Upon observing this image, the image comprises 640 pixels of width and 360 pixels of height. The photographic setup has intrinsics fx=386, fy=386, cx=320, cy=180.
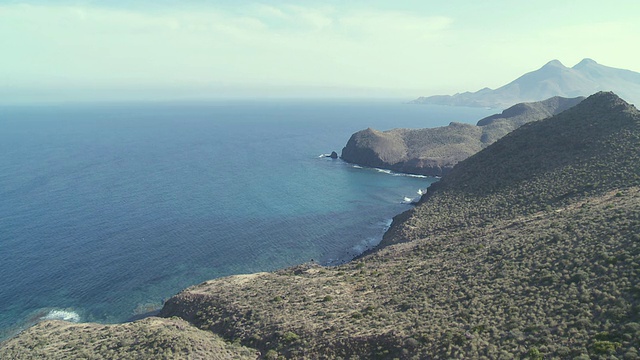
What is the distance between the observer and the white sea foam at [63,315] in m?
56.4

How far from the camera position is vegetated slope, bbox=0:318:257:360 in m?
34.8

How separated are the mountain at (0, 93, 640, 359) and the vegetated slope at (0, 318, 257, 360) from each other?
0.60 feet

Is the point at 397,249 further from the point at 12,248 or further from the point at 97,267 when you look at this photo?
the point at 12,248

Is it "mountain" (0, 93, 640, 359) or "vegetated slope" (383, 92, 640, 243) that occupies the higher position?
"vegetated slope" (383, 92, 640, 243)

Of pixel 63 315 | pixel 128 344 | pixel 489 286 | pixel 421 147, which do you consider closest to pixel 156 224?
pixel 63 315

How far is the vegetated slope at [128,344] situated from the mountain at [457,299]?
0.18 metres

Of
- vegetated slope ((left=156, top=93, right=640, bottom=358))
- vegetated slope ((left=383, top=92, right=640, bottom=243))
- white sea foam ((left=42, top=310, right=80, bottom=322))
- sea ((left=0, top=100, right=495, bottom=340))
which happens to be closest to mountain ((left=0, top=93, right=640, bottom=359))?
vegetated slope ((left=156, top=93, right=640, bottom=358))

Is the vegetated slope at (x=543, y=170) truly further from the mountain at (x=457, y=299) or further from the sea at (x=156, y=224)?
the sea at (x=156, y=224)

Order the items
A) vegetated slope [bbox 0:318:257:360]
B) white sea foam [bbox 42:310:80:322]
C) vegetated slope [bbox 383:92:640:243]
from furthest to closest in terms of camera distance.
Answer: vegetated slope [bbox 383:92:640:243] → white sea foam [bbox 42:310:80:322] → vegetated slope [bbox 0:318:257:360]

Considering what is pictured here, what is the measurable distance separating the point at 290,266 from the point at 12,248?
55.7 metres

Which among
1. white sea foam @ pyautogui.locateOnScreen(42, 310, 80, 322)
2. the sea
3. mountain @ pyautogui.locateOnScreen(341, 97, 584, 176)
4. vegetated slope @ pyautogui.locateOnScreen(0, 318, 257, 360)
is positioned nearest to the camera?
vegetated slope @ pyautogui.locateOnScreen(0, 318, 257, 360)

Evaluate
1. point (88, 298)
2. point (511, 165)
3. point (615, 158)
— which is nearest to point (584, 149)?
point (615, 158)

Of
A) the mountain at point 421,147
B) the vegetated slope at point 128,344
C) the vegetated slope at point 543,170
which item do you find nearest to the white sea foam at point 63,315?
the vegetated slope at point 128,344

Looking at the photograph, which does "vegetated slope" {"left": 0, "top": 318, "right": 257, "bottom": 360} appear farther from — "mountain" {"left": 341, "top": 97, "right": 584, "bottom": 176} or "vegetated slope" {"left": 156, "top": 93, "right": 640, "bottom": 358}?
"mountain" {"left": 341, "top": 97, "right": 584, "bottom": 176}
